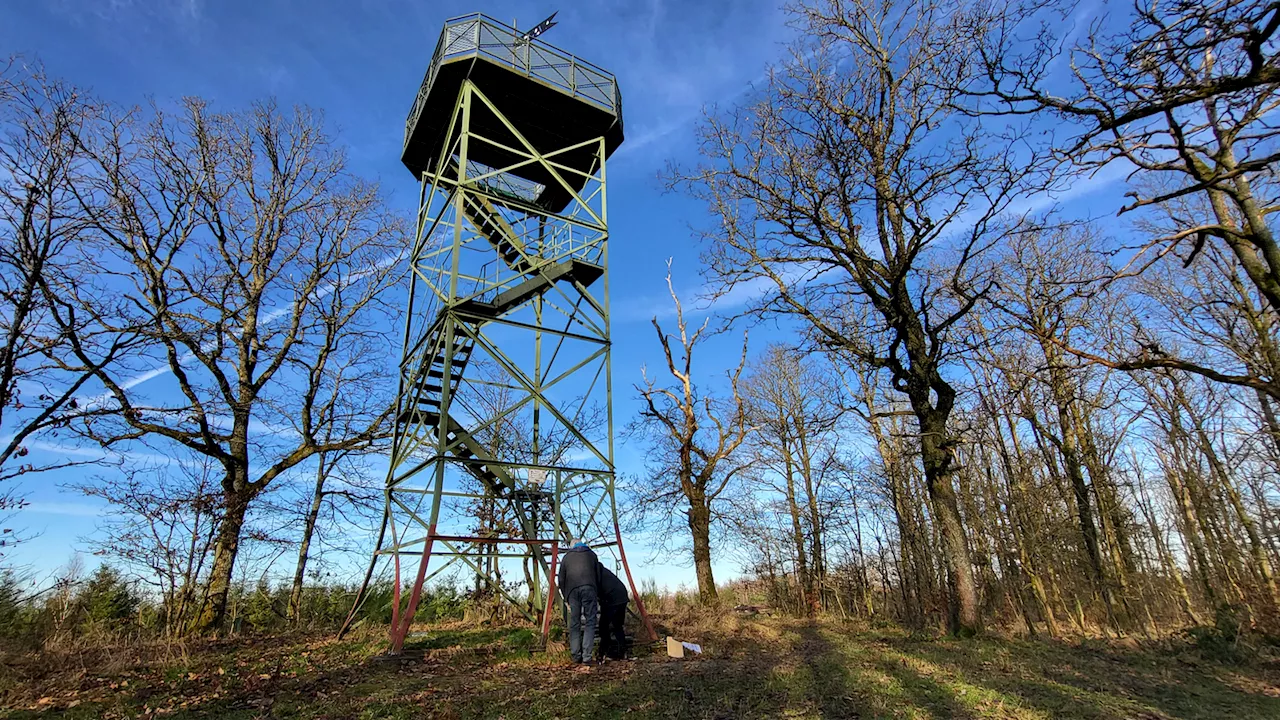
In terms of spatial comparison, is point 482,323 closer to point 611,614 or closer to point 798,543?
point 611,614

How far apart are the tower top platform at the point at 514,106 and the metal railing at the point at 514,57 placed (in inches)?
0.7

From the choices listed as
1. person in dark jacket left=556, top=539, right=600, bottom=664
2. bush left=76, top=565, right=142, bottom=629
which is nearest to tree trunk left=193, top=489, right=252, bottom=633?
bush left=76, top=565, right=142, bottom=629

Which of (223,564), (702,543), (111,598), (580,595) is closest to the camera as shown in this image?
(580,595)

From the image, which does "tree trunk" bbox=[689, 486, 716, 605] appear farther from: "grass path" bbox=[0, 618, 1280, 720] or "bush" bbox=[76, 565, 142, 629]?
"bush" bbox=[76, 565, 142, 629]

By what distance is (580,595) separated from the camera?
8180mm

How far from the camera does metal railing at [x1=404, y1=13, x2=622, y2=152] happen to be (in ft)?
35.8

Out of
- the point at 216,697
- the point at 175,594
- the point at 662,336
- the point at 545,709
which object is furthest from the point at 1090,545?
the point at 175,594

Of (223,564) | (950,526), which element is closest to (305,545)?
(223,564)

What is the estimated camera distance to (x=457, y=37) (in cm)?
1107

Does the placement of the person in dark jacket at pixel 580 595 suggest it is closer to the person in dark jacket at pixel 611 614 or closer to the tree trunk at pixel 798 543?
the person in dark jacket at pixel 611 614

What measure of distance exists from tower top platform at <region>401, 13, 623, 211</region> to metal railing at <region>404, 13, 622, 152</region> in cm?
2

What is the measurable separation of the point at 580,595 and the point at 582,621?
1.25ft

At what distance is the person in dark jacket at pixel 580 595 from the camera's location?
798cm

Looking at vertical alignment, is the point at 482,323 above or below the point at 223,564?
above
